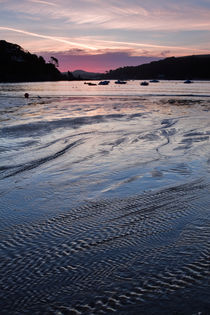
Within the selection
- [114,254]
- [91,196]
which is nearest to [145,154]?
[91,196]

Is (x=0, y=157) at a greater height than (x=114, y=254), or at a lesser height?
greater

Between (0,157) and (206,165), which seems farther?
(0,157)

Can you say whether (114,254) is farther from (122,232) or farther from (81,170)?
(81,170)

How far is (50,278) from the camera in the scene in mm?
4215

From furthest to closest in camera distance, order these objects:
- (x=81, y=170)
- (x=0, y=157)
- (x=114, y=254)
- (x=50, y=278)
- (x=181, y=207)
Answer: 1. (x=0, y=157)
2. (x=81, y=170)
3. (x=181, y=207)
4. (x=114, y=254)
5. (x=50, y=278)

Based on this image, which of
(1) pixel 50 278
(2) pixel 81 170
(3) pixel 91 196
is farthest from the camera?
(2) pixel 81 170

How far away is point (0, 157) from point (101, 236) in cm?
707

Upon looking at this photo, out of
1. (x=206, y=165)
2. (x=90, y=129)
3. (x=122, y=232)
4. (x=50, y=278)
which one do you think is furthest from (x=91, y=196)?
(x=90, y=129)

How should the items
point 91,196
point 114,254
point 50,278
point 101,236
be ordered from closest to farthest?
point 50,278
point 114,254
point 101,236
point 91,196

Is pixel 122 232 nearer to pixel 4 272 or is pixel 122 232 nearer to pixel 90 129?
pixel 4 272

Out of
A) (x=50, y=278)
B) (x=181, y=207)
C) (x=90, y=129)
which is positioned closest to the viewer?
(x=50, y=278)

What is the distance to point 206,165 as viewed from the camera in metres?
10.1

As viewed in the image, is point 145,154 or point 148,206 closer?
point 148,206

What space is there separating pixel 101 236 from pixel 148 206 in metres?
1.74
